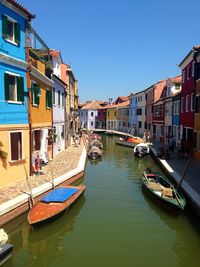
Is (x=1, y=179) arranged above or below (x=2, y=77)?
below

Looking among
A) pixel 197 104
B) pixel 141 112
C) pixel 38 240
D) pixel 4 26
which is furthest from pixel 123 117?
pixel 38 240

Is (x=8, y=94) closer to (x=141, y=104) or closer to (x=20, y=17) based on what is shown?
(x=20, y=17)

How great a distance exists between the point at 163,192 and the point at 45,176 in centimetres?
756

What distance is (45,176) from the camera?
17.6 meters

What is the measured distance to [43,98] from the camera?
68.9 feet

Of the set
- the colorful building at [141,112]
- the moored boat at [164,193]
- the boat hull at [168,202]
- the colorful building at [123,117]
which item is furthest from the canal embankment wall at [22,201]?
the colorful building at [123,117]

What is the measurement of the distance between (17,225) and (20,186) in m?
3.46

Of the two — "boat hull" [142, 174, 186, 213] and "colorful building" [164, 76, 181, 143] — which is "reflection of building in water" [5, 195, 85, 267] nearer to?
"boat hull" [142, 174, 186, 213]

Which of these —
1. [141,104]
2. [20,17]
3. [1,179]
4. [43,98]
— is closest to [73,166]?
[43,98]

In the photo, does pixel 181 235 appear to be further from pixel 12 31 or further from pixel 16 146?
pixel 12 31

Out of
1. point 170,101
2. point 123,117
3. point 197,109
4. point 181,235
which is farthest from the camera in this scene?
point 123,117

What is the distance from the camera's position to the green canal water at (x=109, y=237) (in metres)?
9.67

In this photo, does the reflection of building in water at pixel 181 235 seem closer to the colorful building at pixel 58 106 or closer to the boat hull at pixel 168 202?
the boat hull at pixel 168 202

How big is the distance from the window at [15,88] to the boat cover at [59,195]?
579 cm
